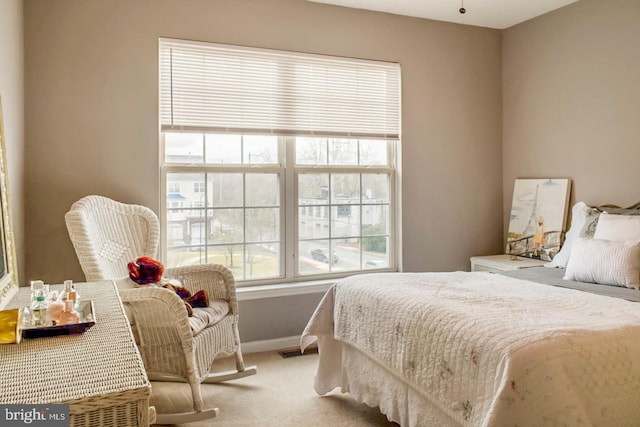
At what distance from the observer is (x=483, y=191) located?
173 inches

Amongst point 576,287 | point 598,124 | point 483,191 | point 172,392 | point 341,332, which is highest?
point 598,124

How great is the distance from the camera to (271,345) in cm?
366

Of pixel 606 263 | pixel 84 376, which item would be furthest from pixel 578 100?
pixel 84 376

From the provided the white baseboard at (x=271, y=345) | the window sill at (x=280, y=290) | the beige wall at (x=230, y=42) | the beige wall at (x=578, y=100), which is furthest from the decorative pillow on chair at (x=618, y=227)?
the white baseboard at (x=271, y=345)

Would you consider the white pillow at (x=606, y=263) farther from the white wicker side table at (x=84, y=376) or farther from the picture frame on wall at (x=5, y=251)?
the picture frame on wall at (x=5, y=251)

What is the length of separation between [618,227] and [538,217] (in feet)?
3.50

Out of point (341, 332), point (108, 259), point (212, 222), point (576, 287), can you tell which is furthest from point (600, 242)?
point (108, 259)

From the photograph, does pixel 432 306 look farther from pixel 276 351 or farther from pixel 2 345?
pixel 276 351

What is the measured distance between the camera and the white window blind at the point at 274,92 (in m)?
3.37

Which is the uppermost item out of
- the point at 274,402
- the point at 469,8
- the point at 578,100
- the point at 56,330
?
the point at 469,8

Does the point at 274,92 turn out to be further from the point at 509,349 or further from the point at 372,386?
the point at 509,349

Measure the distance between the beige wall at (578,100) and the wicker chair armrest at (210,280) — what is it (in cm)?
265

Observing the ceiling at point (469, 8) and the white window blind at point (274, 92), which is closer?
the white window blind at point (274, 92)

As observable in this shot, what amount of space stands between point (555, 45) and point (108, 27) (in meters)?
3.27
